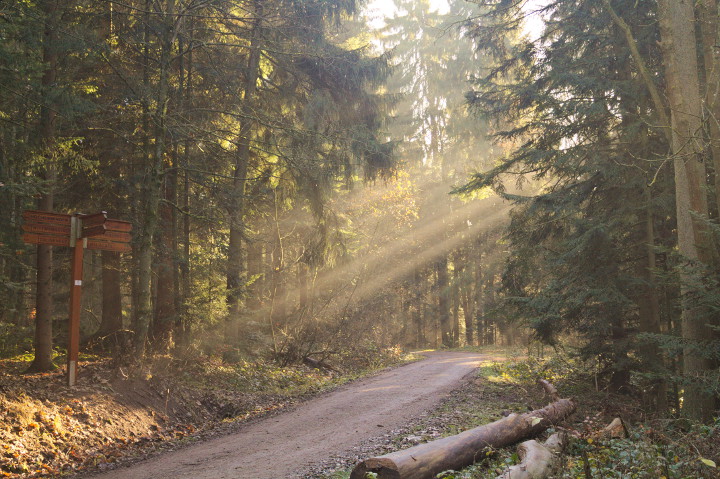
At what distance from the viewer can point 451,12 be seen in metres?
35.8

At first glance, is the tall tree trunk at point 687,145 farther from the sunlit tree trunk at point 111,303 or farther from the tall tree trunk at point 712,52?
the sunlit tree trunk at point 111,303

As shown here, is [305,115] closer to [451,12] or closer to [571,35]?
[571,35]

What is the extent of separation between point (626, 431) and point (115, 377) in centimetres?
877

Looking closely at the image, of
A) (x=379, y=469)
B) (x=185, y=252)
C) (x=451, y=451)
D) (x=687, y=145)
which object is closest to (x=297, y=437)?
(x=451, y=451)

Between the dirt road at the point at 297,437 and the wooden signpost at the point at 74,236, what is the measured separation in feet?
10.3

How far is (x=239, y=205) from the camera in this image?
573 inches

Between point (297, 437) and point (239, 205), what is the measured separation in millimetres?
7936

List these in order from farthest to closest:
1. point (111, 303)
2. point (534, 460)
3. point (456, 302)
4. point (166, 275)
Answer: point (456, 302)
point (166, 275)
point (111, 303)
point (534, 460)

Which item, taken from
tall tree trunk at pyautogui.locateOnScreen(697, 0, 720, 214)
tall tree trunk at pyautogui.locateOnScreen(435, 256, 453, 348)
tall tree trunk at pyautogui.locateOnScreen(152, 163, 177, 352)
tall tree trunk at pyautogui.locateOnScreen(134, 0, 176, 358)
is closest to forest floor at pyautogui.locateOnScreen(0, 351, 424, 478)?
tall tree trunk at pyautogui.locateOnScreen(134, 0, 176, 358)

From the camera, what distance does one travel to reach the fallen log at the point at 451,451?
16.9 ft

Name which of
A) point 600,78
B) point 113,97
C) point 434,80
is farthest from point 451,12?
point 113,97

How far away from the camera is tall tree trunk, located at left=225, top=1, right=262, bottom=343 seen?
1401 cm

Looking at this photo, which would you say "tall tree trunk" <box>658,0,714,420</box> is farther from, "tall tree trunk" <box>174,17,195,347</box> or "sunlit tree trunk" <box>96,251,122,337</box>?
"sunlit tree trunk" <box>96,251,122,337</box>

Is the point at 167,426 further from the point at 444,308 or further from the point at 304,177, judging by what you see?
the point at 444,308
